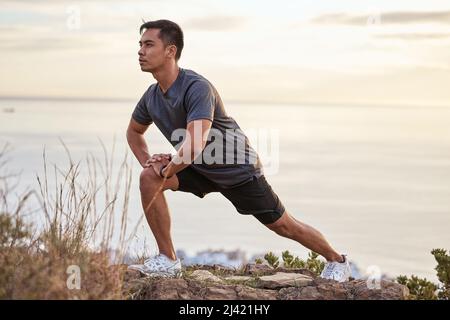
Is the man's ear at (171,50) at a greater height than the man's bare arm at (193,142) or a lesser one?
greater

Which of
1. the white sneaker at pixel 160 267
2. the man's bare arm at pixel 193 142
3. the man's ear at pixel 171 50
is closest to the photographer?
the man's bare arm at pixel 193 142

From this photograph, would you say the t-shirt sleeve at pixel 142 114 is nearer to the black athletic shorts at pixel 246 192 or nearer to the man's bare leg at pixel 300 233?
the black athletic shorts at pixel 246 192

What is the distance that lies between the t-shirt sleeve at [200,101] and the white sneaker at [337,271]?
166 centimetres

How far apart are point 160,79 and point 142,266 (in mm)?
1375

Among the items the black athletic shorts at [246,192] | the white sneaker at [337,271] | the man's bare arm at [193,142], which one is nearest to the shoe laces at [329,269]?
the white sneaker at [337,271]

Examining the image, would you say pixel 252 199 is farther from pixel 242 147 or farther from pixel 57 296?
pixel 57 296

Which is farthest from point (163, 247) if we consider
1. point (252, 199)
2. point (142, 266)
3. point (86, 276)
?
point (86, 276)

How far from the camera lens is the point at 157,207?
23.7 feet

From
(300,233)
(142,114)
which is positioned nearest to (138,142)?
(142,114)

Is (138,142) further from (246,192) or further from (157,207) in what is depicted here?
(246,192)

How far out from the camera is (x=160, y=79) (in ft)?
23.7

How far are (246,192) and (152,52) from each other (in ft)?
3.99

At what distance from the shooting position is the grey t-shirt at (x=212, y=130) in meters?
7.14

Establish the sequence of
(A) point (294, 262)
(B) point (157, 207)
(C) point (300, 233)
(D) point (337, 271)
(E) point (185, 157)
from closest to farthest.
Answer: (E) point (185, 157)
(B) point (157, 207)
(C) point (300, 233)
(D) point (337, 271)
(A) point (294, 262)
